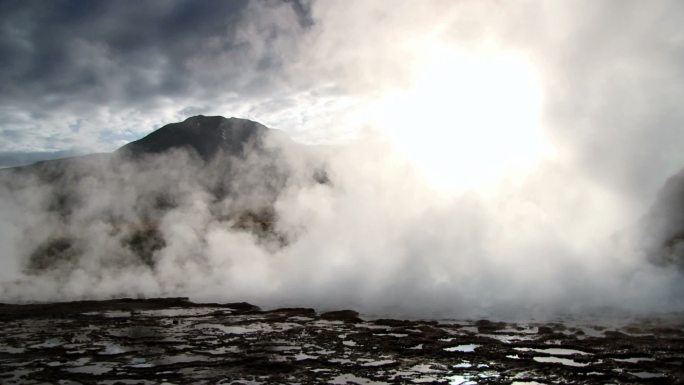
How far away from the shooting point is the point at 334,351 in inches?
493

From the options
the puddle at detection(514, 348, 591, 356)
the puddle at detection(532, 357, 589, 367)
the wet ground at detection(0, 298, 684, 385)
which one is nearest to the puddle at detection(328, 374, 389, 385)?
the wet ground at detection(0, 298, 684, 385)

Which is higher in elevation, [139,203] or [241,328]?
[139,203]

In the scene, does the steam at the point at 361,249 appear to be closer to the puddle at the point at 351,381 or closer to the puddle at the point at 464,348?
the puddle at the point at 464,348

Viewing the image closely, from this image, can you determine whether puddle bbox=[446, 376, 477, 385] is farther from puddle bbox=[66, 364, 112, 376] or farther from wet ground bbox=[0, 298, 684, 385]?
puddle bbox=[66, 364, 112, 376]

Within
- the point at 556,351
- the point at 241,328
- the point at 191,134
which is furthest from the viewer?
the point at 191,134

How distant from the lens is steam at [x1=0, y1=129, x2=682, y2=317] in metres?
18.5

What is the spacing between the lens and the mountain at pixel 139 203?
3102 centimetres

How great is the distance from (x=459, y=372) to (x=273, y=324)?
24.5 feet

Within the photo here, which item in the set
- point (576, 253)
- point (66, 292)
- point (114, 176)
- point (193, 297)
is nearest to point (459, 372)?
point (576, 253)

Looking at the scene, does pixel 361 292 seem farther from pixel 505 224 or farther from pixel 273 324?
pixel 505 224

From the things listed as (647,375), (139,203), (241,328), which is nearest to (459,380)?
(647,375)

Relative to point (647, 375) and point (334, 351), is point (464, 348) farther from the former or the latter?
point (647, 375)

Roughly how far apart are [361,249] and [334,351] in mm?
9840

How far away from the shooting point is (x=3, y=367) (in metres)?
11.6
